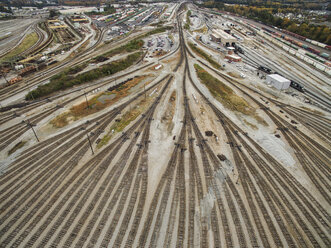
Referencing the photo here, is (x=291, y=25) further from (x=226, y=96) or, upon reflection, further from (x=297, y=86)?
(x=226, y=96)

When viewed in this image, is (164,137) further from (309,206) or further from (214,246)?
(309,206)

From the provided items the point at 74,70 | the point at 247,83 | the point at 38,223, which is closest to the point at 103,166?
the point at 38,223

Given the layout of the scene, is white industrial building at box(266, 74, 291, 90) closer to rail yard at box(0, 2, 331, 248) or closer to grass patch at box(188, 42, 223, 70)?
rail yard at box(0, 2, 331, 248)

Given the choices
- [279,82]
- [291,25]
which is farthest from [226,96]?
[291,25]

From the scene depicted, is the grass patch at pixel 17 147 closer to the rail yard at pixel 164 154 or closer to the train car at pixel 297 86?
the rail yard at pixel 164 154

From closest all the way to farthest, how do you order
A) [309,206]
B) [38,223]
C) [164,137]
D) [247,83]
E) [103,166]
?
[38,223], [309,206], [103,166], [164,137], [247,83]
